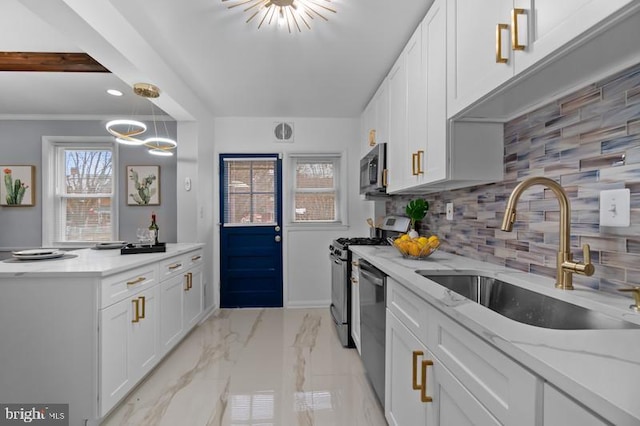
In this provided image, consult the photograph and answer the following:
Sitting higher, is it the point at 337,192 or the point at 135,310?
the point at 337,192

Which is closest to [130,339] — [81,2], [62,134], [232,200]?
[81,2]

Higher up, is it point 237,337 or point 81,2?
point 81,2

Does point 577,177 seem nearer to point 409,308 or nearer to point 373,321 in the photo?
point 409,308

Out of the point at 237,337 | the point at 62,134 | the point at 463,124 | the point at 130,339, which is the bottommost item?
the point at 237,337

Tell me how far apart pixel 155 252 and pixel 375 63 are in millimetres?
2377

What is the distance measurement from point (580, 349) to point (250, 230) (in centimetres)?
367

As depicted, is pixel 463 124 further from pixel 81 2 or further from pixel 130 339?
pixel 130 339

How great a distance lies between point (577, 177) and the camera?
1215 millimetres

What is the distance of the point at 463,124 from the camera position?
5.34 feet

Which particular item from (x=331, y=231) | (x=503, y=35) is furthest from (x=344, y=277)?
(x=503, y=35)

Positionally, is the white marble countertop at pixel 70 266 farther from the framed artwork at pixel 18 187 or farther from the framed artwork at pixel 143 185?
the framed artwork at pixel 18 187

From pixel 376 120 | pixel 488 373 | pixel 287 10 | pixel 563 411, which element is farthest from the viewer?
pixel 376 120

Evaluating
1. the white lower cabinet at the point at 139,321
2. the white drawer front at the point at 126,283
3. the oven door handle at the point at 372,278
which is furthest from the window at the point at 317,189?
the white drawer front at the point at 126,283

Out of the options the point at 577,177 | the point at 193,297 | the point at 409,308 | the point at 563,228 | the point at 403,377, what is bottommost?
the point at 193,297
